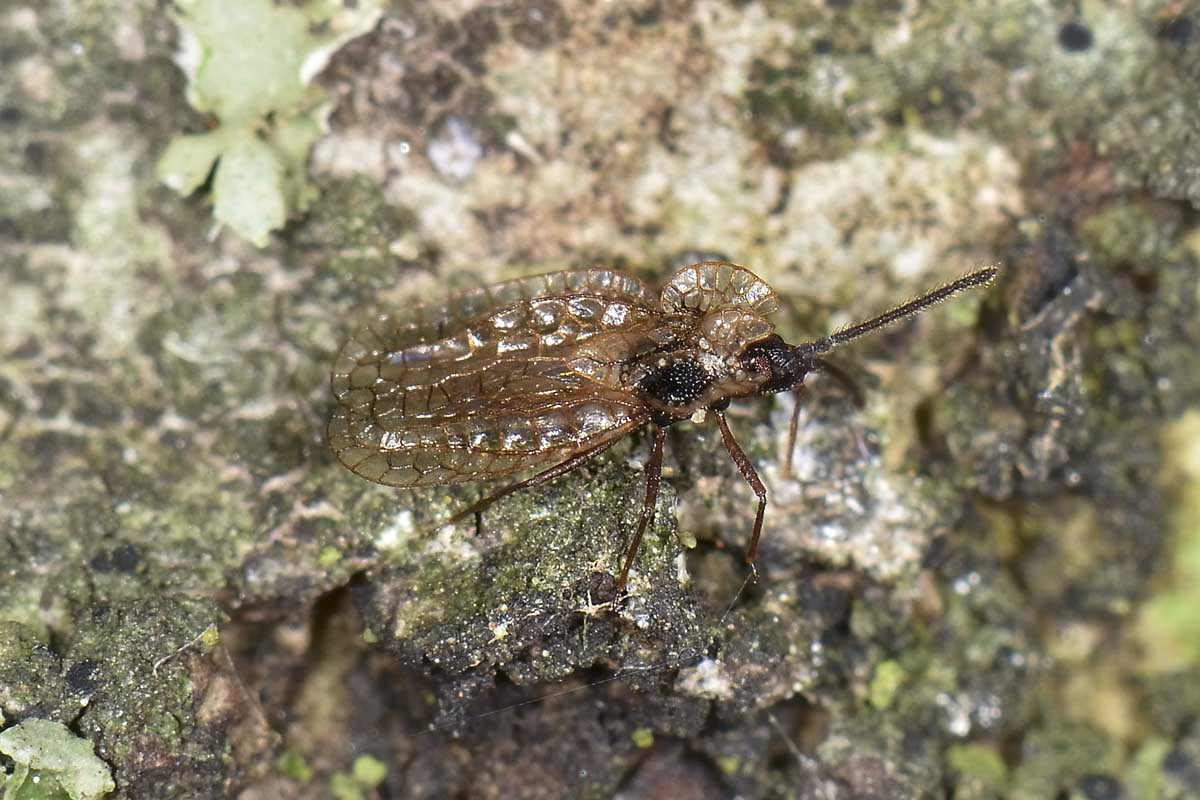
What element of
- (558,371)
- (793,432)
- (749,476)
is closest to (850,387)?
(793,432)

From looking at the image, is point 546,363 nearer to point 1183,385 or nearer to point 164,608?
point 164,608

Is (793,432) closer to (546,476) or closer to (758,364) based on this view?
(758,364)

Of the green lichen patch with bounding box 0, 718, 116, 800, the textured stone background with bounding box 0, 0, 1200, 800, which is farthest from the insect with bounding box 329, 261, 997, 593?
the green lichen patch with bounding box 0, 718, 116, 800

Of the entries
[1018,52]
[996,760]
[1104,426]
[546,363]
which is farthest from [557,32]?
[996,760]

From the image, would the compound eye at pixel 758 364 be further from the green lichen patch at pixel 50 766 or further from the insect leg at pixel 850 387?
the green lichen patch at pixel 50 766

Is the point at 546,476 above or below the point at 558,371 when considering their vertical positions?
below
